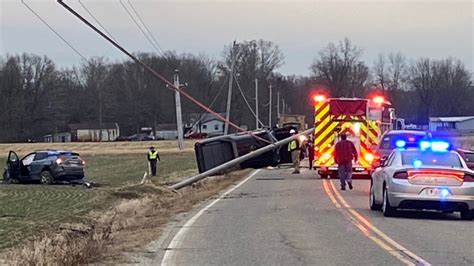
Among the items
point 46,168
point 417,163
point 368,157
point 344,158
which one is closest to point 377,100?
point 368,157

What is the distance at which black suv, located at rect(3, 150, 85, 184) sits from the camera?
34.7 meters

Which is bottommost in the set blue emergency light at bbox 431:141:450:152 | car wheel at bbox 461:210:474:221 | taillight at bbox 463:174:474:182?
car wheel at bbox 461:210:474:221

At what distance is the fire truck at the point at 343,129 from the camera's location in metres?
30.8

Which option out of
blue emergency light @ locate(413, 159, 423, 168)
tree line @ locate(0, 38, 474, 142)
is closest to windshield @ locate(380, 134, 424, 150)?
blue emergency light @ locate(413, 159, 423, 168)

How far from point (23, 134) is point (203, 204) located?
337ft

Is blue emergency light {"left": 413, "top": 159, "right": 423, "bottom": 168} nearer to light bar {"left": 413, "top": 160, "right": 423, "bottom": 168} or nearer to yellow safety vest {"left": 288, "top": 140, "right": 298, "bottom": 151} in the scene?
light bar {"left": 413, "top": 160, "right": 423, "bottom": 168}

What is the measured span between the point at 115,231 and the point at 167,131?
418ft

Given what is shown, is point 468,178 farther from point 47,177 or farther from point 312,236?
point 47,177

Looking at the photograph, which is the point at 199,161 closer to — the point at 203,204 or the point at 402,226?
the point at 203,204

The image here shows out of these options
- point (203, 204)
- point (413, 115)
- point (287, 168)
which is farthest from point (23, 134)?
point (203, 204)

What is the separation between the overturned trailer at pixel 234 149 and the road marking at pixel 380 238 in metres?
13.0

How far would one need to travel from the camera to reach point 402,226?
15188mm

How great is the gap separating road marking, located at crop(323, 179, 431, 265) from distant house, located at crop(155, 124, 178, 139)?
119550mm

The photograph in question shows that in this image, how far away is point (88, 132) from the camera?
138375mm
